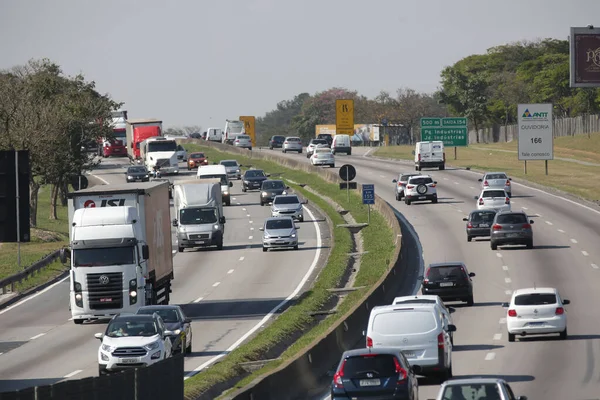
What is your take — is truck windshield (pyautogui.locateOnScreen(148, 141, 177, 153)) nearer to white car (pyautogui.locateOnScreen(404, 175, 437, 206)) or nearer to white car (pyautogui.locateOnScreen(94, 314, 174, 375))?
white car (pyautogui.locateOnScreen(404, 175, 437, 206))

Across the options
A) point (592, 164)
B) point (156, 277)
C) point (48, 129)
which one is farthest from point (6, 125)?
point (592, 164)

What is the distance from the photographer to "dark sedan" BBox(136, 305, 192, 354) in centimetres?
3028

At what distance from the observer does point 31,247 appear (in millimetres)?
63406

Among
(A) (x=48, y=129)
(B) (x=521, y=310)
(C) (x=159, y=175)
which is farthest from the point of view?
(C) (x=159, y=175)

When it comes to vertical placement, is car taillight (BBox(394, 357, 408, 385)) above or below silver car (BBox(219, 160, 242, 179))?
below

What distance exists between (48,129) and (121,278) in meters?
41.6

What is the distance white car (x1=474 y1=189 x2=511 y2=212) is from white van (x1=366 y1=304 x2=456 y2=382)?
40744 mm

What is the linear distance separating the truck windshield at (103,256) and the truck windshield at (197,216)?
2290 cm

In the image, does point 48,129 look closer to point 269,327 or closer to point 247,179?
point 247,179

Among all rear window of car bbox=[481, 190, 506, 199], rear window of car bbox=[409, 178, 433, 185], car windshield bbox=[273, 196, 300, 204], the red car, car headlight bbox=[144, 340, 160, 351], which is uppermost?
the red car

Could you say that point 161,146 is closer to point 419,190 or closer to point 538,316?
point 419,190

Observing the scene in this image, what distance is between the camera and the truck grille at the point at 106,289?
121 ft

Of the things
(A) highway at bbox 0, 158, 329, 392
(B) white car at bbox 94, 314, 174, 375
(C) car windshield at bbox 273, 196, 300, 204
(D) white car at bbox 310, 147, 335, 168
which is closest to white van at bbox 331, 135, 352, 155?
(D) white car at bbox 310, 147, 335, 168

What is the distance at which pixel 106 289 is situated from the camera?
121ft
